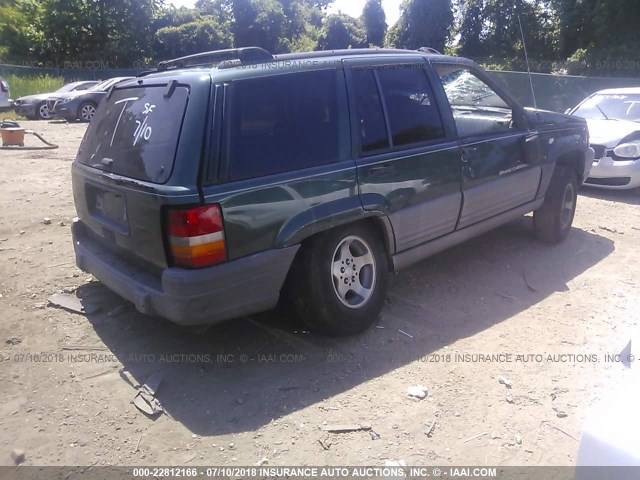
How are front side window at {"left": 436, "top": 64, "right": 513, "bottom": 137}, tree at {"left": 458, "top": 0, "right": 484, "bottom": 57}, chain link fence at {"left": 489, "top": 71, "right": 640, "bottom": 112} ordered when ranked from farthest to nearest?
1. tree at {"left": 458, "top": 0, "right": 484, "bottom": 57}
2. chain link fence at {"left": 489, "top": 71, "right": 640, "bottom": 112}
3. front side window at {"left": 436, "top": 64, "right": 513, "bottom": 137}

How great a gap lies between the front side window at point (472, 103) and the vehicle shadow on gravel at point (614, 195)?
3.69 metres

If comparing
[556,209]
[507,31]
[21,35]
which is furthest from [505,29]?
[556,209]

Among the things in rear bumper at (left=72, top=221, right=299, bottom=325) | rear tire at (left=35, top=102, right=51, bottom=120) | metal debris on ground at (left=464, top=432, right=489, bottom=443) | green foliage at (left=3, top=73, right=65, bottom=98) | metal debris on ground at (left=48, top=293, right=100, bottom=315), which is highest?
green foliage at (left=3, top=73, right=65, bottom=98)

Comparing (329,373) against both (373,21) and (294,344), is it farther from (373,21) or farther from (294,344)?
(373,21)

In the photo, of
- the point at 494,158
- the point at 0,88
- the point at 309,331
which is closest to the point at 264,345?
the point at 309,331

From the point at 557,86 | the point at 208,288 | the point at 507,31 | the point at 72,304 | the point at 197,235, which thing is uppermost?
the point at 507,31

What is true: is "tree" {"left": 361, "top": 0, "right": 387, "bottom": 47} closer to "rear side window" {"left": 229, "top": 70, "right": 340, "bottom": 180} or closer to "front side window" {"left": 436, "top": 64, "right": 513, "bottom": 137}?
"front side window" {"left": 436, "top": 64, "right": 513, "bottom": 137}

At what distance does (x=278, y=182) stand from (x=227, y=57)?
1262 millimetres

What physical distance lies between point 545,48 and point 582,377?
91.9 ft

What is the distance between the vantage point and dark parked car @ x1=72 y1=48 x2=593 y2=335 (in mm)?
3322

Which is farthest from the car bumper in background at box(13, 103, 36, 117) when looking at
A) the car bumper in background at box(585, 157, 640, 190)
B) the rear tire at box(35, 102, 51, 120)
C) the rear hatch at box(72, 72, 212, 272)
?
the car bumper in background at box(585, 157, 640, 190)

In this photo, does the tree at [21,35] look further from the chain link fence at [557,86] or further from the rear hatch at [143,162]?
the rear hatch at [143,162]

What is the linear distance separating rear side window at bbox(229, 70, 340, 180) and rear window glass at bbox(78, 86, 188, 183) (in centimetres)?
36

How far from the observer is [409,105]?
4.42 meters
